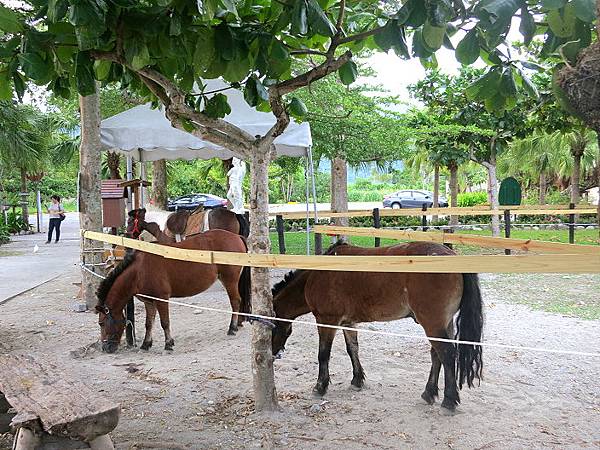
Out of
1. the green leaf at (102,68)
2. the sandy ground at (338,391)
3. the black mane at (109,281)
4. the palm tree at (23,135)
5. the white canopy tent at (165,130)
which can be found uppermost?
the palm tree at (23,135)

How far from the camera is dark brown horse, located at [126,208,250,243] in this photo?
30.5 ft

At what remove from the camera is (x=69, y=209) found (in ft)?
180

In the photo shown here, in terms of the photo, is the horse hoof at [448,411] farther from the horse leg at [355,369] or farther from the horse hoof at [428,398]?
the horse leg at [355,369]

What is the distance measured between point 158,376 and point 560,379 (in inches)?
131

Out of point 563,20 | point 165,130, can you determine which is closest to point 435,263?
point 563,20

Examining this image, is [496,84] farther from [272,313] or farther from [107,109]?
[107,109]

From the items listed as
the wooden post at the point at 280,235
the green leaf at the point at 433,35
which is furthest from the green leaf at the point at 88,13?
the wooden post at the point at 280,235

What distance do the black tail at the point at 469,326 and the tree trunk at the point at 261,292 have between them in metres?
1.31

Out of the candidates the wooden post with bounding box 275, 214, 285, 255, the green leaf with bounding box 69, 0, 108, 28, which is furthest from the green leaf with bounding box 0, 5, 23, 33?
the wooden post with bounding box 275, 214, 285, 255

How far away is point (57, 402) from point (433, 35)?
2.55 m

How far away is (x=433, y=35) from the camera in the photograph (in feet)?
9.20

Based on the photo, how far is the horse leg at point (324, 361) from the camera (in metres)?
4.54

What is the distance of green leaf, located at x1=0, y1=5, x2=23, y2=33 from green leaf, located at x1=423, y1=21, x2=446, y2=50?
194cm

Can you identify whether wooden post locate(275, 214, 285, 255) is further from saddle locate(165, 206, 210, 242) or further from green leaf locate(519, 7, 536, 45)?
green leaf locate(519, 7, 536, 45)
